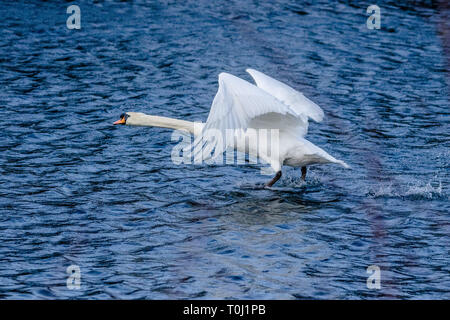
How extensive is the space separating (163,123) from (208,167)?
118cm

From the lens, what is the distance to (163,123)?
38.9ft

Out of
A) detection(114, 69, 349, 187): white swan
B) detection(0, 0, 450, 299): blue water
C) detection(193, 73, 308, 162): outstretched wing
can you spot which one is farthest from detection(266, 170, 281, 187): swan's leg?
detection(193, 73, 308, 162): outstretched wing

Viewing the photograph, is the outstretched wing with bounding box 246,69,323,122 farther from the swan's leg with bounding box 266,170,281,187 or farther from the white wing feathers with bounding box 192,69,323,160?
the swan's leg with bounding box 266,170,281,187

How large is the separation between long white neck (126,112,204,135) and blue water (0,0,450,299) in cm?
73

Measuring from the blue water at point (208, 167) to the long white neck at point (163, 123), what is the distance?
0.73 m

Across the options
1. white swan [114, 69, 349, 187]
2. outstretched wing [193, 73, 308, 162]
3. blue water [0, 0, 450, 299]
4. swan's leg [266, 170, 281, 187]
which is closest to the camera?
blue water [0, 0, 450, 299]

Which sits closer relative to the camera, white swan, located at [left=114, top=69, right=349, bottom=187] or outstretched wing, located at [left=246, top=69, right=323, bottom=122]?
white swan, located at [left=114, top=69, right=349, bottom=187]

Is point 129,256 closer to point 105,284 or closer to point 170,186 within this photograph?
point 105,284

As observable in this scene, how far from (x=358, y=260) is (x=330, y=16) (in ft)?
42.5

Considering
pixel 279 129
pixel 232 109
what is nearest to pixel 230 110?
pixel 232 109

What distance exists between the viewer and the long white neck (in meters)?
11.6

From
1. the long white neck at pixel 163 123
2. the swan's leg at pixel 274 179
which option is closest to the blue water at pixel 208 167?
the swan's leg at pixel 274 179

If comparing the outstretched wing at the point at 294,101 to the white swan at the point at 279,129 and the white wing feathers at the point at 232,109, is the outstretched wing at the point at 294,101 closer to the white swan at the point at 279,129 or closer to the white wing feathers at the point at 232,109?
the white swan at the point at 279,129

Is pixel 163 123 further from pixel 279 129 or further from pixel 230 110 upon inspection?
pixel 230 110
